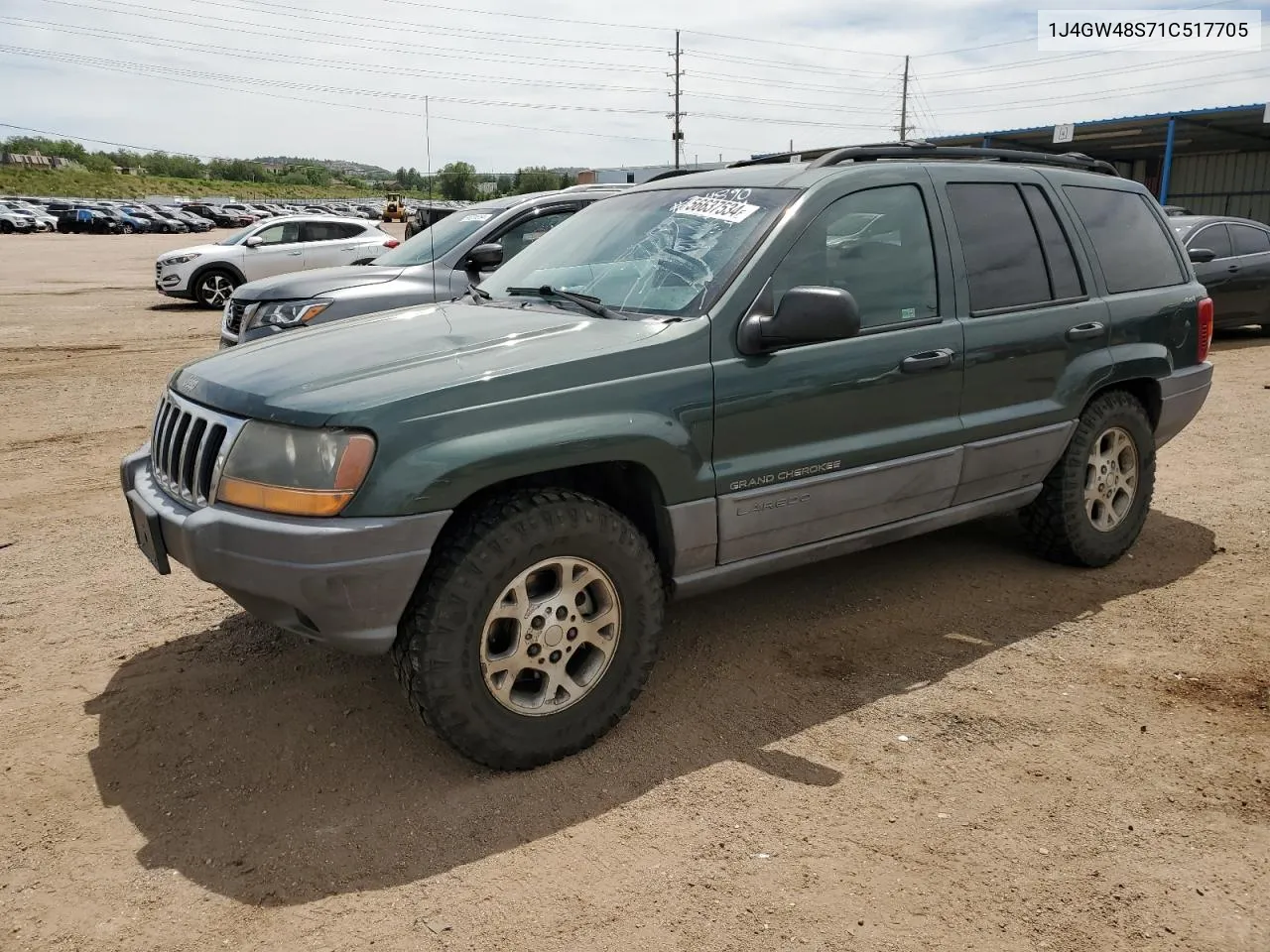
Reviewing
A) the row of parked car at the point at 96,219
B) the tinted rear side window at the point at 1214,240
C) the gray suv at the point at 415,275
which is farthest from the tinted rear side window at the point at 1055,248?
the row of parked car at the point at 96,219

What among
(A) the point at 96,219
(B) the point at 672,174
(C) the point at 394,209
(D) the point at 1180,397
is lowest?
(D) the point at 1180,397

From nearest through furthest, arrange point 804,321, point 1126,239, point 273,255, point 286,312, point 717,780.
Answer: point 717,780, point 804,321, point 1126,239, point 286,312, point 273,255

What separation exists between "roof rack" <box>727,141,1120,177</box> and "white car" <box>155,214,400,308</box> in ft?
41.3

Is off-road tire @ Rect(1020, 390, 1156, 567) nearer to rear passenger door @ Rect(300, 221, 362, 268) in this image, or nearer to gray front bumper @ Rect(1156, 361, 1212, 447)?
gray front bumper @ Rect(1156, 361, 1212, 447)

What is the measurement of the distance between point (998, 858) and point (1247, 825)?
76 centimetres

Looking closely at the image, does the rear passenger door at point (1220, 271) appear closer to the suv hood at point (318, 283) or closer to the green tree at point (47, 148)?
the suv hood at point (318, 283)

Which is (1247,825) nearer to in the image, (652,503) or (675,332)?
(652,503)

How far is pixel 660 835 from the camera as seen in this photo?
9.43 feet

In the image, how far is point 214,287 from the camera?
1700 cm

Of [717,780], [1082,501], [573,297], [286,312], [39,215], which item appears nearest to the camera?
[717,780]

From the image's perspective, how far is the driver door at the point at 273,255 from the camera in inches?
634

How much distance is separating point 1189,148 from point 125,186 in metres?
94.4

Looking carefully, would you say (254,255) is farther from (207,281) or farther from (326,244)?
(326,244)

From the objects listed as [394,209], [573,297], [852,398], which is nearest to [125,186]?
[394,209]
